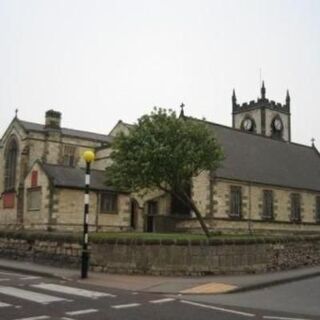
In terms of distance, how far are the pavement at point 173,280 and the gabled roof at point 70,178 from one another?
1437cm

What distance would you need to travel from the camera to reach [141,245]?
19312mm

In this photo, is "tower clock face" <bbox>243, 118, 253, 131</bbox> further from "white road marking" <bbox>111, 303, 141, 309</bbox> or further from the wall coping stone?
"white road marking" <bbox>111, 303, 141, 309</bbox>

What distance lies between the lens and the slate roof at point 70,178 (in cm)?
3603

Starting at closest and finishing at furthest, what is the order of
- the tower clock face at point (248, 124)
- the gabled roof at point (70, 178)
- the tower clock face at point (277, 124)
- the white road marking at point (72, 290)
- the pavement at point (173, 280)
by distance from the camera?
the white road marking at point (72, 290)
the pavement at point (173, 280)
the gabled roof at point (70, 178)
the tower clock face at point (248, 124)
the tower clock face at point (277, 124)

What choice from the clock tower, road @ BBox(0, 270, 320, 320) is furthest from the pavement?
the clock tower

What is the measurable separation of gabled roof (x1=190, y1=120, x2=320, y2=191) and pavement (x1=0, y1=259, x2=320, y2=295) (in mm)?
21857

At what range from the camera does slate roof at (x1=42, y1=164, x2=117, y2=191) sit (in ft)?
118

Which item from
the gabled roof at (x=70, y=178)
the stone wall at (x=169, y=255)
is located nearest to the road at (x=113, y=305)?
the stone wall at (x=169, y=255)

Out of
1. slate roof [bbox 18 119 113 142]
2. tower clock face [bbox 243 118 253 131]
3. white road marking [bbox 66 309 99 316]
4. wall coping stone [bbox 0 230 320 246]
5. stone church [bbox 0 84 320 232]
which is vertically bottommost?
white road marking [bbox 66 309 99 316]

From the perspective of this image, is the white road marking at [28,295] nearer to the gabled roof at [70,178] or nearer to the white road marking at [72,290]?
the white road marking at [72,290]

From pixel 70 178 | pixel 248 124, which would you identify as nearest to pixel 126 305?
pixel 70 178

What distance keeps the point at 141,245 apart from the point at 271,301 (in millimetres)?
6044

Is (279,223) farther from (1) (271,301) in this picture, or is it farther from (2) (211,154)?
(1) (271,301)

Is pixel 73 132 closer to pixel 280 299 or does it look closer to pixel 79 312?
pixel 280 299
